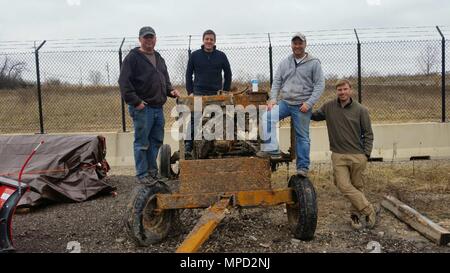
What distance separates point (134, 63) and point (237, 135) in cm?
168

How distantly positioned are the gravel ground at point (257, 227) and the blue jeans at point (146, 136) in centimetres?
76

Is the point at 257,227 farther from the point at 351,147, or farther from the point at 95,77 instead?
the point at 95,77

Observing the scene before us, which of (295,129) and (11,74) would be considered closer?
(295,129)

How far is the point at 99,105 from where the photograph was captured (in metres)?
22.8

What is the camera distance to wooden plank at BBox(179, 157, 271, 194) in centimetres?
543

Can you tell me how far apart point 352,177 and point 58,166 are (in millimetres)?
4439

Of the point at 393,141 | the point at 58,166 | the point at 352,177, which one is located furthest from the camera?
the point at 393,141

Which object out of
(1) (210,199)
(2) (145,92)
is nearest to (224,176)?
(1) (210,199)

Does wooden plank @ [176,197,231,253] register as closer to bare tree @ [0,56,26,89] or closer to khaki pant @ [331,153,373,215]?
khaki pant @ [331,153,373,215]

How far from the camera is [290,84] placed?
21.0 feet

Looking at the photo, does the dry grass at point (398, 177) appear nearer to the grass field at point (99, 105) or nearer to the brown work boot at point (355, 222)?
the brown work boot at point (355, 222)

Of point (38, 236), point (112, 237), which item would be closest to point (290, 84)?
point (112, 237)

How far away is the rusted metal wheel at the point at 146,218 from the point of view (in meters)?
5.29

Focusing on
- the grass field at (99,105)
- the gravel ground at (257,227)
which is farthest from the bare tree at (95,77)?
the gravel ground at (257,227)
